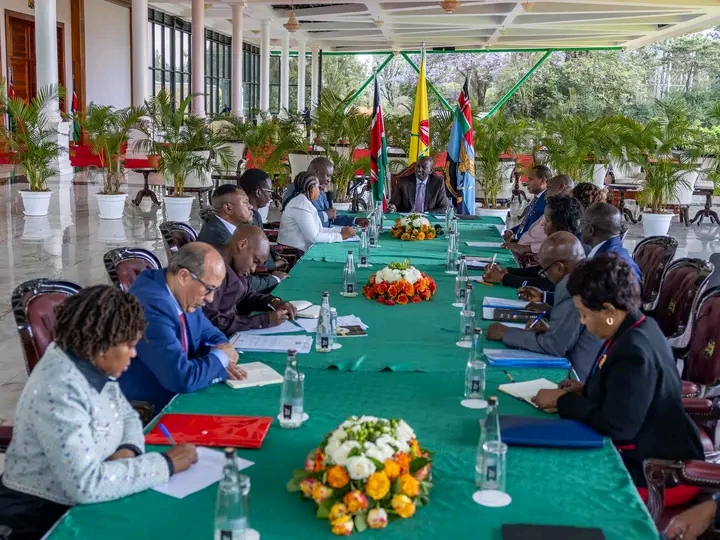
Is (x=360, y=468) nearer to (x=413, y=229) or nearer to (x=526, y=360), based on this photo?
(x=526, y=360)

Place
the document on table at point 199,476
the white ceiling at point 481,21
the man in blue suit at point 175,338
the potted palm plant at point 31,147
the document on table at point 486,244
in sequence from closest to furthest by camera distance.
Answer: the document on table at point 199,476 < the man in blue suit at point 175,338 < the document on table at point 486,244 < the potted palm plant at point 31,147 < the white ceiling at point 481,21

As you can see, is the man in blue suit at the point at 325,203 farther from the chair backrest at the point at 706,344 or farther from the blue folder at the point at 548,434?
the blue folder at the point at 548,434

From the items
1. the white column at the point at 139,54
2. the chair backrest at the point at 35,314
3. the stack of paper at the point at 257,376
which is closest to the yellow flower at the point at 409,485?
the stack of paper at the point at 257,376

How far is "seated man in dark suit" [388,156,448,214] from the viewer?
863cm

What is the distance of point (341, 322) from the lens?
3.89m

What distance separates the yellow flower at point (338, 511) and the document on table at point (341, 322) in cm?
189

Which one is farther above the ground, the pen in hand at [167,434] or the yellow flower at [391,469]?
the yellow flower at [391,469]

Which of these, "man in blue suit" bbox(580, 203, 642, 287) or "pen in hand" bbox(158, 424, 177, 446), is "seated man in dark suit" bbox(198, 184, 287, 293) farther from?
"pen in hand" bbox(158, 424, 177, 446)

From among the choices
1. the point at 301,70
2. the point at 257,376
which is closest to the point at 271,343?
the point at 257,376

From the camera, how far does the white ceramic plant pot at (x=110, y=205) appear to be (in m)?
Result: 11.2

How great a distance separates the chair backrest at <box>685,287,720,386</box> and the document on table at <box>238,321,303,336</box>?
177cm

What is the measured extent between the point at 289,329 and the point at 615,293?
1657mm

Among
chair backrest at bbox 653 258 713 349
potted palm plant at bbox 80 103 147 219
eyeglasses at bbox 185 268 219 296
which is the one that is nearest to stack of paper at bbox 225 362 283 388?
eyeglasses at bbox 185 268 219 296

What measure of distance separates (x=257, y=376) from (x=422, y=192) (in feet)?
19.4
